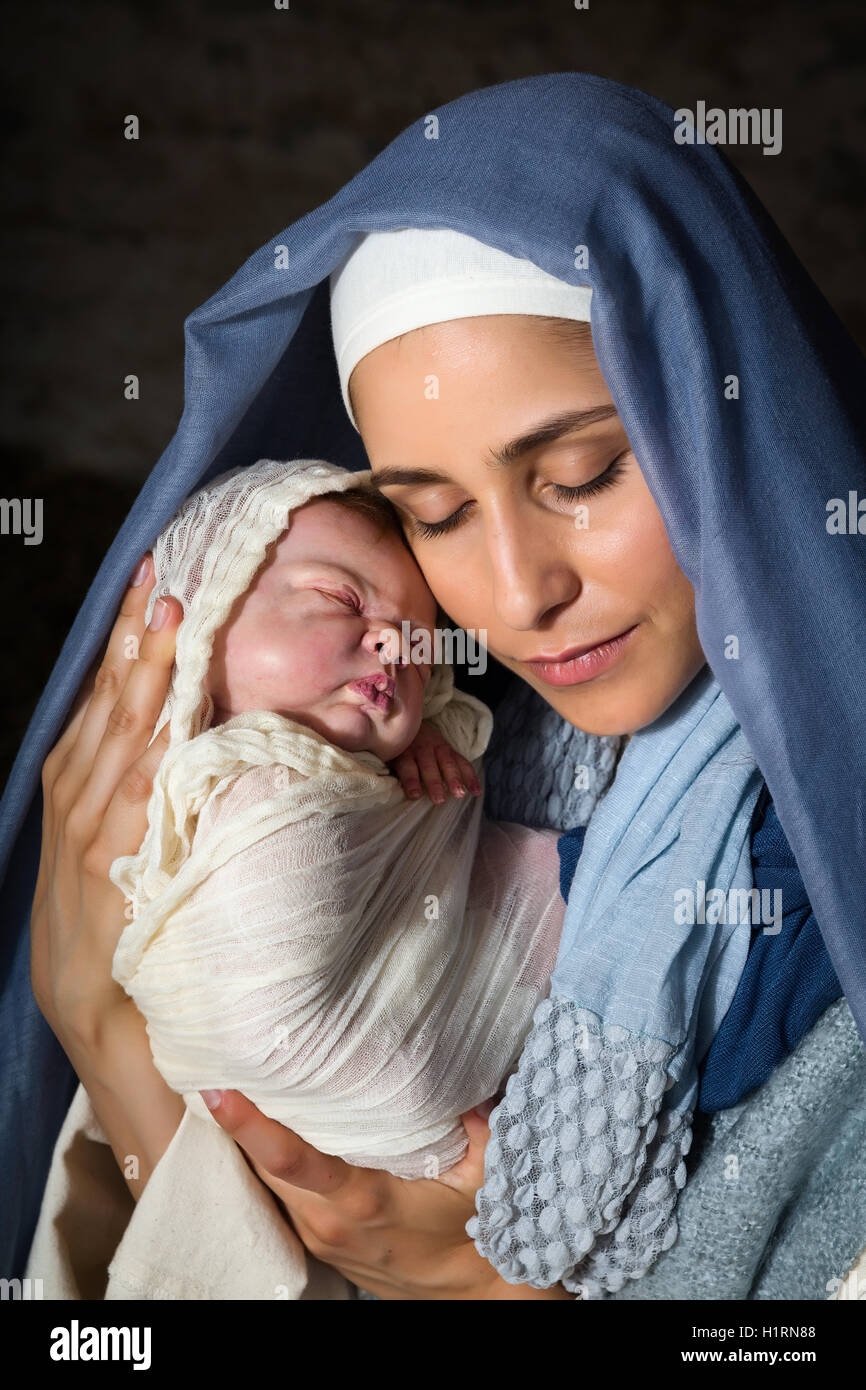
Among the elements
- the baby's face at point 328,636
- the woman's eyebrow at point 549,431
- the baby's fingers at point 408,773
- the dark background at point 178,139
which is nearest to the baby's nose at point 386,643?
the baby's face at point 328,636

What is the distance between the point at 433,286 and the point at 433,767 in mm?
471

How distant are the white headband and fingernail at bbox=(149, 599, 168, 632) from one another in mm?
288

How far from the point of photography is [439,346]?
1.09 meters

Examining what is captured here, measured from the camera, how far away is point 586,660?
45.8 inches

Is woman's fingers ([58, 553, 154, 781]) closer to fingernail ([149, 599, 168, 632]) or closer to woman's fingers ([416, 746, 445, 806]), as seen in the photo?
A: fingernail ([149, 599, 168, 632])

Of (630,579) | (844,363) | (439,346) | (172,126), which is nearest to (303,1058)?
(630,579)

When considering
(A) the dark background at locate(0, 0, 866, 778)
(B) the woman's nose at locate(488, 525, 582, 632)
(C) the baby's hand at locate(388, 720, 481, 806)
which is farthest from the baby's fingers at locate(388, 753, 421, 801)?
(A) the dark background at locate(0, 0, 866, 778)

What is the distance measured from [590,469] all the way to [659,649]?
0.18 metres

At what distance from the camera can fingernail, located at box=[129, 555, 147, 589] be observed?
129 cm

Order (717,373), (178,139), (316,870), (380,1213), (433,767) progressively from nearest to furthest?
(717,373) → (316,870) → (380,1213) → (433,767) → (178,139)

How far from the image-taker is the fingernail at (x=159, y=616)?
122 cm

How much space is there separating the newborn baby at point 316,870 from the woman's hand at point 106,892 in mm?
52

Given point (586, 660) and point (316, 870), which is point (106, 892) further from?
point (586, 660)

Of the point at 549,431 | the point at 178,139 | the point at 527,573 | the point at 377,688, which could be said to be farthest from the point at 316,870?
the point at 178,139
